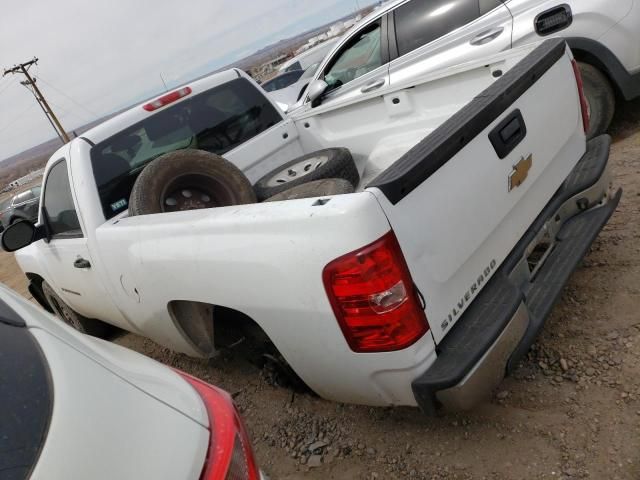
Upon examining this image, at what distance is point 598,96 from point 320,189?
3063 millimetres

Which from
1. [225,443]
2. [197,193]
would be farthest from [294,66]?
[225,443]

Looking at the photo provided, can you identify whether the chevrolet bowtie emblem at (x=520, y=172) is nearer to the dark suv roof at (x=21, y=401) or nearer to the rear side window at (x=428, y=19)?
the dark suv roof at (x=21, y=401)

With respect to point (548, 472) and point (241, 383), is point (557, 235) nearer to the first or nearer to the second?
point (548, 472)

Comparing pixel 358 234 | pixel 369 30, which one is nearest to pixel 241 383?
pixel 358 234

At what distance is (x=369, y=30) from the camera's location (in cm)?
510

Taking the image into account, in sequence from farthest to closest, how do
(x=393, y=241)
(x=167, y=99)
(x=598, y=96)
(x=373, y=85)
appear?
1. (x=373, y=85)
2. (x=598, y=96)
3. (x=167, y=99)
4. (x=393, y=241)

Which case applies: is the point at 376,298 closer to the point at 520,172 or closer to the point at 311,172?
the point at 520,172

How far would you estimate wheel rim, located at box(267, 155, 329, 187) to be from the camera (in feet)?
10.4

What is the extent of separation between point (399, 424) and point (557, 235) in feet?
4.07

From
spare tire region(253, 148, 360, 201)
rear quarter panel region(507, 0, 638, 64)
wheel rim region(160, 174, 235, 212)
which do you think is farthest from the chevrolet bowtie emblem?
rear quarter panel region(507, 0, 638, 64)

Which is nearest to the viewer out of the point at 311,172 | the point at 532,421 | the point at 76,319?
the point at 532,421

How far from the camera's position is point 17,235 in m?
3.26

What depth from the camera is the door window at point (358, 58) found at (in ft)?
16.5

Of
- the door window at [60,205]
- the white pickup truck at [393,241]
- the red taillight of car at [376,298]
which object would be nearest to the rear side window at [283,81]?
the door window at [60,205]
